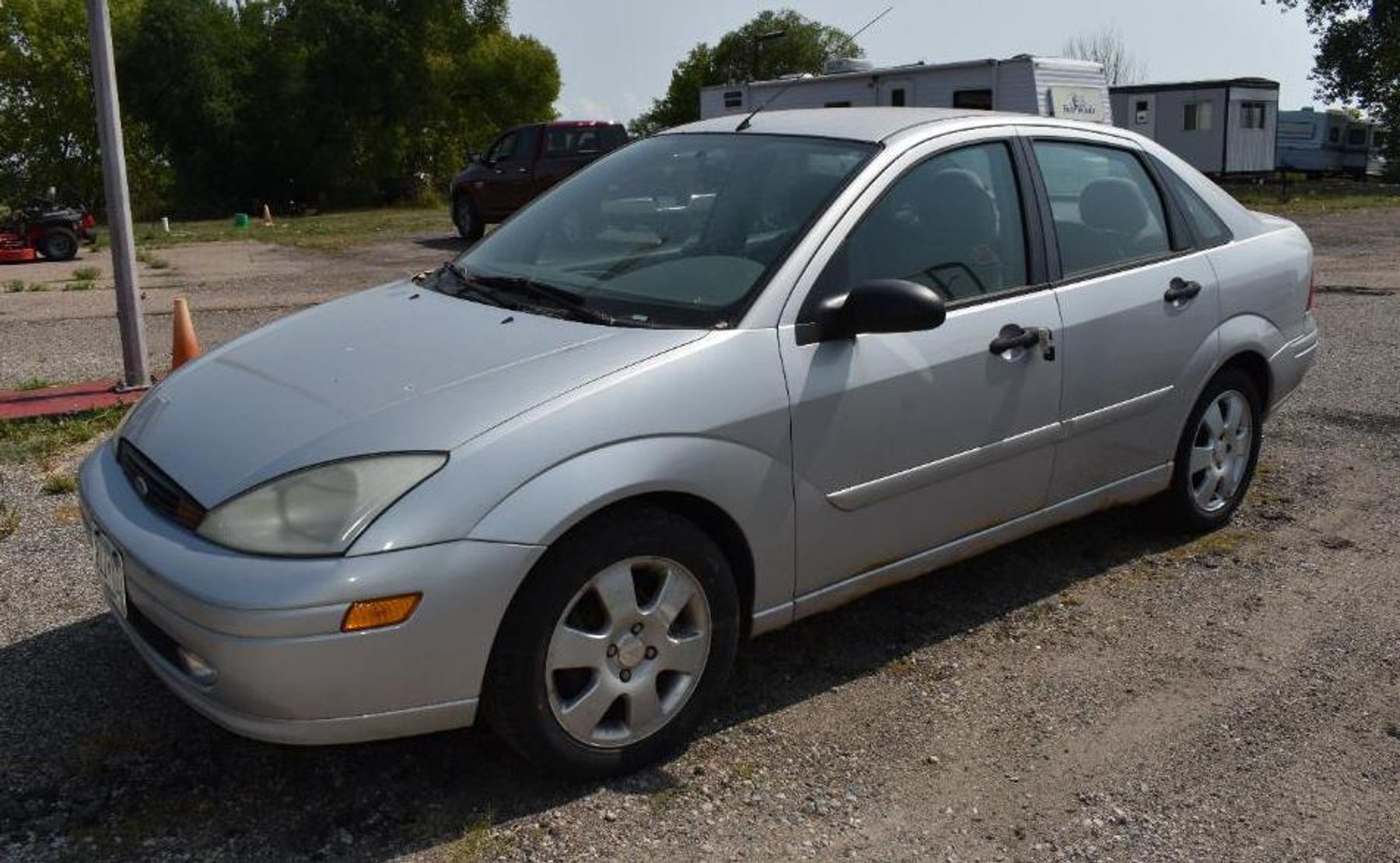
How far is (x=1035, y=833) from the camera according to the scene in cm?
303

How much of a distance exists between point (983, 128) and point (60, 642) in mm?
3367

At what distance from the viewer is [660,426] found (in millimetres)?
3109

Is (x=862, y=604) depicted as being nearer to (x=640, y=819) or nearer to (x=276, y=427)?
(x=640, y=819)

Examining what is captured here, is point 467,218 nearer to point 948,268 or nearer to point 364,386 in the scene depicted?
point 948,268

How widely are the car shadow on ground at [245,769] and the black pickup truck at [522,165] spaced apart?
15577mm

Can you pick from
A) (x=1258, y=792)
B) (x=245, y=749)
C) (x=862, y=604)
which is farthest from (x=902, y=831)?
(x=245, y=749)

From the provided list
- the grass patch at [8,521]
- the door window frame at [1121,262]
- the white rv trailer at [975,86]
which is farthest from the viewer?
the white rv trailer at [975,86]

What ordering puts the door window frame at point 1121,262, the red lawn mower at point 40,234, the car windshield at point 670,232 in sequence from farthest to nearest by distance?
the red lawn mower at point 40,234 → the door window frame at point 1121,262 → the car windshield at point 670,232

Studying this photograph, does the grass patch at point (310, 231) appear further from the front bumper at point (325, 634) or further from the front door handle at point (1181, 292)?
the front bumper at point (325, 634)

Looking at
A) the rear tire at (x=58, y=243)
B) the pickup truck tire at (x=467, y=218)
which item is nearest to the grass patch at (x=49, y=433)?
the rear tire at (x=58, y=243)

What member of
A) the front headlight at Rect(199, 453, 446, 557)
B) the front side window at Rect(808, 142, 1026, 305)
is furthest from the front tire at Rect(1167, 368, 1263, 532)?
the front headlight at Rect(199, 453, 446, 557)

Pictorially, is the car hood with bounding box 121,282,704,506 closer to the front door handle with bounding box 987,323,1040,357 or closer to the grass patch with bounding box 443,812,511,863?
the grass patch with bounding box 443,812,511,863

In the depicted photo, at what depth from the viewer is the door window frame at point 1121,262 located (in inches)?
165

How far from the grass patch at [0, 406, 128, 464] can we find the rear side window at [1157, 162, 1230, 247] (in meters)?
4.76
